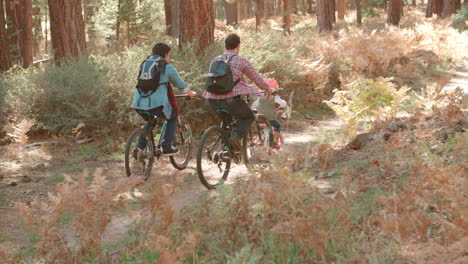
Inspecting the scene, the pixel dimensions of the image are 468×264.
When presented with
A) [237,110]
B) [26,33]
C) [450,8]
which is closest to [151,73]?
[237,110]

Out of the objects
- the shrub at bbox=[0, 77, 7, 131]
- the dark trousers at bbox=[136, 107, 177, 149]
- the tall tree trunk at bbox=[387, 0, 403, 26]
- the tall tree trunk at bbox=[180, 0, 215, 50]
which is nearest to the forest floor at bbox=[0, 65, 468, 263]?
the dark trousers at bbox=[136, 107, 177, 149]

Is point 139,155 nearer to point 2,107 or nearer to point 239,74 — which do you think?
point 239,74

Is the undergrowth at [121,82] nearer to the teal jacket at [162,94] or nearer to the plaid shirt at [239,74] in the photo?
the teal jacket at [162,94]

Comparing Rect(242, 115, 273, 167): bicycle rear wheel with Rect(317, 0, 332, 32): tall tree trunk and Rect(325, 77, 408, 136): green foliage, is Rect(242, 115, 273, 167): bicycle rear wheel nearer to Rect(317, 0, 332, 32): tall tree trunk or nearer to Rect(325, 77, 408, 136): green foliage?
Rect(325, 77, 408, 136): green foliage

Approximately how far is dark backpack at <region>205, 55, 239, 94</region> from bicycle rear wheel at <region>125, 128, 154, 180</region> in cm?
122

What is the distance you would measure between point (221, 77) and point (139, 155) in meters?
1.60

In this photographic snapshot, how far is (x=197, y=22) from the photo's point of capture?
35.1ft

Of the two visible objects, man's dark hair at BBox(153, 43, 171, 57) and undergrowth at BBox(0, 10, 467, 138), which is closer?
man's dark hair at BBox(153, 43, 171, 57)

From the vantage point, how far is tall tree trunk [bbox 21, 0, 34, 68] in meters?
18.7

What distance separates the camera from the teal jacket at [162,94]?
22.6 ft

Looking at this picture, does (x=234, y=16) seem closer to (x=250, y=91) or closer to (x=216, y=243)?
(x=250, y=91)

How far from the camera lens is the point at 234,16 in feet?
140

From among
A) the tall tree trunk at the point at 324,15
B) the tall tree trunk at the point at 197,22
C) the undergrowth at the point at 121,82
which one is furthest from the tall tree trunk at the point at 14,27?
the tall tree trunk at the point at 324,15

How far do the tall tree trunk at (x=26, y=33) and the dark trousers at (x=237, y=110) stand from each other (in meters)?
14.0
